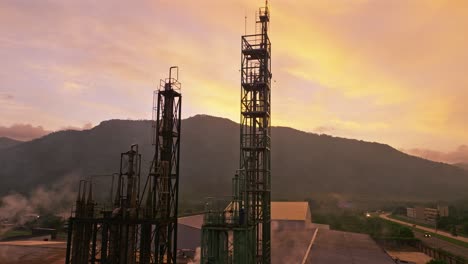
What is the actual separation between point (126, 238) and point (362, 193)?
7295 inches

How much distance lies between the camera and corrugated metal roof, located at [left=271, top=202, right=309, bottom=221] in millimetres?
53188

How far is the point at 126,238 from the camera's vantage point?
23703 millimetres

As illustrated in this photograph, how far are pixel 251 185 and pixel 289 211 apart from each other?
2641 centimetres

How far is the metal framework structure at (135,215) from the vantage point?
23656mm

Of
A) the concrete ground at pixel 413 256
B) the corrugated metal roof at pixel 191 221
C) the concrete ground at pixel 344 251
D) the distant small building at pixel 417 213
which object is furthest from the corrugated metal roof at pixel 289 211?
the distant small building at pixel 417 213

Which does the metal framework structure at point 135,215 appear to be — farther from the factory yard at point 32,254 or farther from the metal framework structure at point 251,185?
the factory yard at point 32,254

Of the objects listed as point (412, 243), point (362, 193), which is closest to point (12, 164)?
point (362, 193)

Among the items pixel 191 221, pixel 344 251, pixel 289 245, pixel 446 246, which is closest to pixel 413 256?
pixel 446 246

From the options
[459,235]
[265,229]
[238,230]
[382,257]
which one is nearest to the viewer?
[238,230]

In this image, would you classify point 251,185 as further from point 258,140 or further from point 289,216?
point 289,216

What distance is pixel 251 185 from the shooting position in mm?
30859

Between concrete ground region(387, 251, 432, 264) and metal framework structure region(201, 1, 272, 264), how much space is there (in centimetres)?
2990

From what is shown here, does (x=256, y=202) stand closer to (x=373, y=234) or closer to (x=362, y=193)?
(x=373, y=234)

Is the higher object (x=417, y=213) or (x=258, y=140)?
(x=258, y=140)
